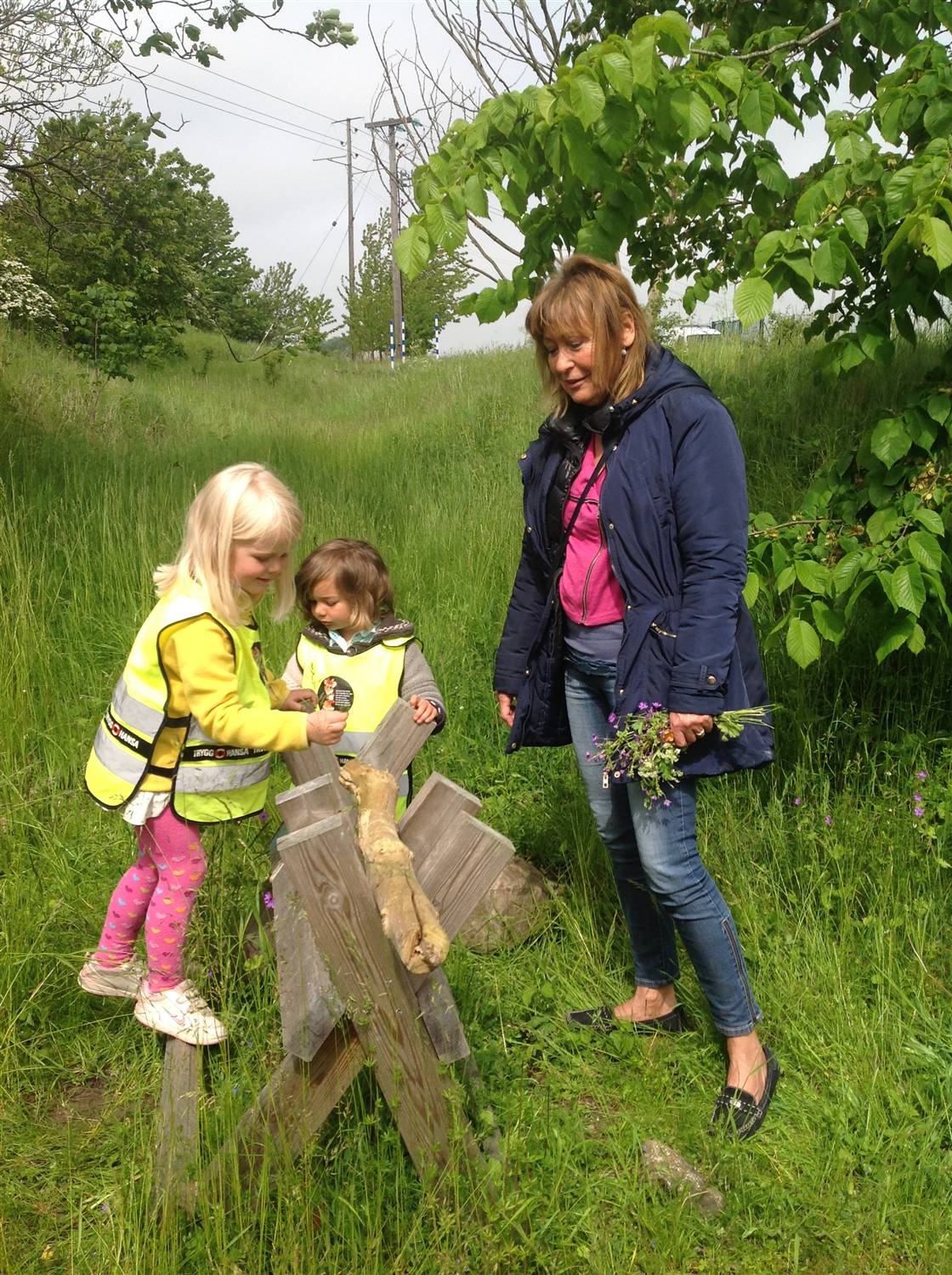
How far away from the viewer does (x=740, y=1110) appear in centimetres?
251

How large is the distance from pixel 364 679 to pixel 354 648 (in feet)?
0.32

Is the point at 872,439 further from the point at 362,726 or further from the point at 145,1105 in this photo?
the point at 145,1105

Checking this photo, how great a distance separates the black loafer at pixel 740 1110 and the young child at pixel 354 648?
1178 mm

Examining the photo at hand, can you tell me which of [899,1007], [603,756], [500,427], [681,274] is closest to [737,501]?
[603,756]

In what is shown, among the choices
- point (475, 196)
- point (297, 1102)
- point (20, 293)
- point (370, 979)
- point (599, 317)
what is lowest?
point (297, 1102)

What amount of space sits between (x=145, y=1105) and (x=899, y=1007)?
2.12 m

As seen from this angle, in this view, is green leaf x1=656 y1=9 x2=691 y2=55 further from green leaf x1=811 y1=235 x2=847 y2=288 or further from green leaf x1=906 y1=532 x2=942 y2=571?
green leaf x1=906 y1=532 x2=942 y2=571

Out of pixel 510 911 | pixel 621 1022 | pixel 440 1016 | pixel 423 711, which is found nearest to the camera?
pixel 440 1016

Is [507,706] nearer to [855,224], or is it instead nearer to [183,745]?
[183,745]

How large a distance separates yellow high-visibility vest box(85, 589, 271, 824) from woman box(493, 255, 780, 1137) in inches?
32.9

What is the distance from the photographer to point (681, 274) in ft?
14.8

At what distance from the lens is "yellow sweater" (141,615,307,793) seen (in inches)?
86.4

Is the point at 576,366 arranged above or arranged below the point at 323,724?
above

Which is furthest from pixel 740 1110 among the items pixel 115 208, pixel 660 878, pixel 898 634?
pixel 115 208
